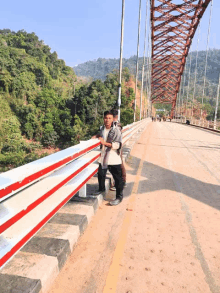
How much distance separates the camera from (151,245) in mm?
3010

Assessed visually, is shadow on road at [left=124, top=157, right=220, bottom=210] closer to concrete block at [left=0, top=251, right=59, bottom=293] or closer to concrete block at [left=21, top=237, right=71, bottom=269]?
concrete block at [left=21, top=237, right=71, bottom=269]

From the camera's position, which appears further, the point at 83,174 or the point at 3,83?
the point at 3,83

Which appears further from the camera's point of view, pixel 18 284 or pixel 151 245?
pixel 151 245

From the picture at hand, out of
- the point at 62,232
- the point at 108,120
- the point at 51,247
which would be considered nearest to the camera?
the point at 51,247

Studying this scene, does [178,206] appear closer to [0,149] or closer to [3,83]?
[0,149]

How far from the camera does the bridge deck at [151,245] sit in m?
2.36

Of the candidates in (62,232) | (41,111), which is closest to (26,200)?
(62,232)

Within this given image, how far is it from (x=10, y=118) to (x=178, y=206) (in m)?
62.7

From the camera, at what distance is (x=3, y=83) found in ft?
209

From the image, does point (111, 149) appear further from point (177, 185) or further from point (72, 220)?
point (177, 185)

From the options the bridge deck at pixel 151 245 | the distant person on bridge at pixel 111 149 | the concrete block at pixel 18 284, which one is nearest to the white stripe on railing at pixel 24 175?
the concrete block at pixel 18 284

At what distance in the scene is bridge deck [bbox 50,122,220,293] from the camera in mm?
2357

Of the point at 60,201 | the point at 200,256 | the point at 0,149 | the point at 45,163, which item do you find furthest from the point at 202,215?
the point at 0,149

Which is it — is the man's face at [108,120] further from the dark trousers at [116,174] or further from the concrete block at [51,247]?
the concrete block at [51,247]
